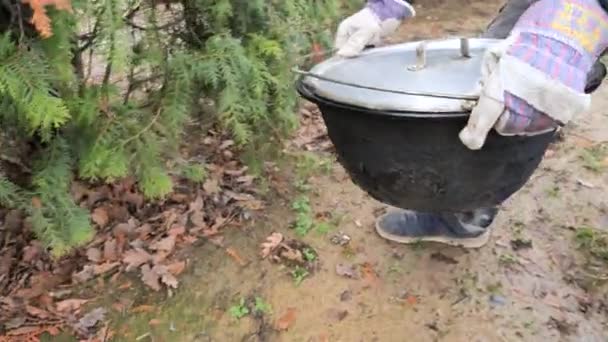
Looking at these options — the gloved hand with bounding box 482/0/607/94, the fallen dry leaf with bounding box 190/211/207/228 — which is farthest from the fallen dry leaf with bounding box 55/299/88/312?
the gloved hand with bounding box 482/0/607/94

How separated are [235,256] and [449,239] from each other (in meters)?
0.90

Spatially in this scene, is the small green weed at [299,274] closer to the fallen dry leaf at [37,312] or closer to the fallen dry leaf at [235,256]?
the fallen dry leaf at [235,256]

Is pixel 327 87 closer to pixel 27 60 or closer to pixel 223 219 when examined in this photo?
pixel 27 60

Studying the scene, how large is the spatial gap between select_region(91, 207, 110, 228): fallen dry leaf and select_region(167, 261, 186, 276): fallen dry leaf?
411 millimetres

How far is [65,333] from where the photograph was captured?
238cm

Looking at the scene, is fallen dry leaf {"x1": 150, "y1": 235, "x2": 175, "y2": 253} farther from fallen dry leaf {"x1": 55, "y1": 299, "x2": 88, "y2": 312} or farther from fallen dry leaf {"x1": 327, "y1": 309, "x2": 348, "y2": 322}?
fallen dry leaf {"x1": 327, "y1": 309, "x2": 348, "y2": 322}

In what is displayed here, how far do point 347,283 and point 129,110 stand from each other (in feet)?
3.52

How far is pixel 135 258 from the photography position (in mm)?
2670

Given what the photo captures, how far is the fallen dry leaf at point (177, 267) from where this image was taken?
263 cm

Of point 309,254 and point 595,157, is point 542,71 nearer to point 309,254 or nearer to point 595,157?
point 309,254

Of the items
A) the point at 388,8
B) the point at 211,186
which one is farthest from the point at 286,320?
the point at 388,8

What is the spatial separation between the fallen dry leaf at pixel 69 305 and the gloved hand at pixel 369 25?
1.34 m

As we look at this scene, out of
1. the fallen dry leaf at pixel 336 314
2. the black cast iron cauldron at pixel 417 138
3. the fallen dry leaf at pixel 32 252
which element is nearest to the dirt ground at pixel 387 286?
the fallen dry leaf at pixel 336 314

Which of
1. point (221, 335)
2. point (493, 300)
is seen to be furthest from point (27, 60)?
point (493, 300)
